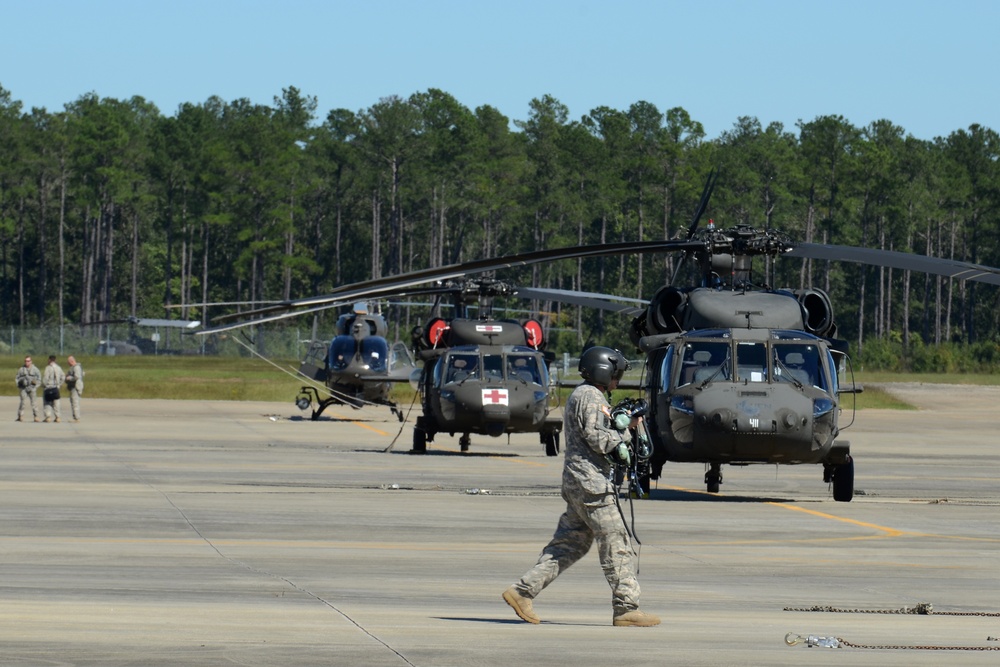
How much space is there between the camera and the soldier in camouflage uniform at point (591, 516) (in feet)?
33.3

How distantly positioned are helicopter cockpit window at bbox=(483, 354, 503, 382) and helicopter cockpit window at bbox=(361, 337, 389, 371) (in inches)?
527

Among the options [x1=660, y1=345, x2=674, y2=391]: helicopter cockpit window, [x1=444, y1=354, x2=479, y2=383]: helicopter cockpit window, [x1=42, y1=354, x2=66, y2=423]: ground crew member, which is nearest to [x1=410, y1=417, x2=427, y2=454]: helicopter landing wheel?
[x1=444, y1=354, x2=479, y2=383]: helicopter cockpit window

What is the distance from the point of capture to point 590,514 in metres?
10.4

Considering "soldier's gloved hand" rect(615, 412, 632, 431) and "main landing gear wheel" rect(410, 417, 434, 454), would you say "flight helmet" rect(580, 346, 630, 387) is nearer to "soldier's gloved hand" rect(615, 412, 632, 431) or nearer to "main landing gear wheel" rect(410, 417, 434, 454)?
"soldier's gloved hand" rect(615, 412, 632, 431)

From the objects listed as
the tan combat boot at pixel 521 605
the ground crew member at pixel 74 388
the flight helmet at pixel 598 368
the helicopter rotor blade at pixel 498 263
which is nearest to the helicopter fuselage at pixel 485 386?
the helicopter rotor blade at pixel 498 263

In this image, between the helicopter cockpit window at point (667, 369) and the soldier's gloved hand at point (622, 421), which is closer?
the soldier's gloved hand at point (622, 421)

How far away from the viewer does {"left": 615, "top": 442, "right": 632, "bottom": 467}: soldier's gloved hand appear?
34.0 ft

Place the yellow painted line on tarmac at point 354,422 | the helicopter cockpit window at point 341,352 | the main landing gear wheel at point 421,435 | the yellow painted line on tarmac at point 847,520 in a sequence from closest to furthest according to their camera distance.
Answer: the yellow painted line on tarmac at point 847,520 < the main landing gear wheel at point 421,435 < the yellow painted line on tarmac at point 354,422 < the helicopter cockpit window at point 341,352

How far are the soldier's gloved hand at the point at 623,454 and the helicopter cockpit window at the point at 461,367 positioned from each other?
19.5 metres

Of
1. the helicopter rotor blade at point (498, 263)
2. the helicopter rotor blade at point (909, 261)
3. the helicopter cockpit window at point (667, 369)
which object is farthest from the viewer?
the helicopter cockpit window at point (667, 369)

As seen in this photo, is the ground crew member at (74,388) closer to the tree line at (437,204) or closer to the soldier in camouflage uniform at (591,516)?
the soldier in camouflage uniform at (591,516)

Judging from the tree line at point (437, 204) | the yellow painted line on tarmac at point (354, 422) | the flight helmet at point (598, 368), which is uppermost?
the tree line at point (437, 204)

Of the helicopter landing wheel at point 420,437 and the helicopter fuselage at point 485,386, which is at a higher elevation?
the helicopter fuselage at point 485,386

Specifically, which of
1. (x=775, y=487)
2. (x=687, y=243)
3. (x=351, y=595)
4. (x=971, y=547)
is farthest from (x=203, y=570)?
(x=775, y=487)
